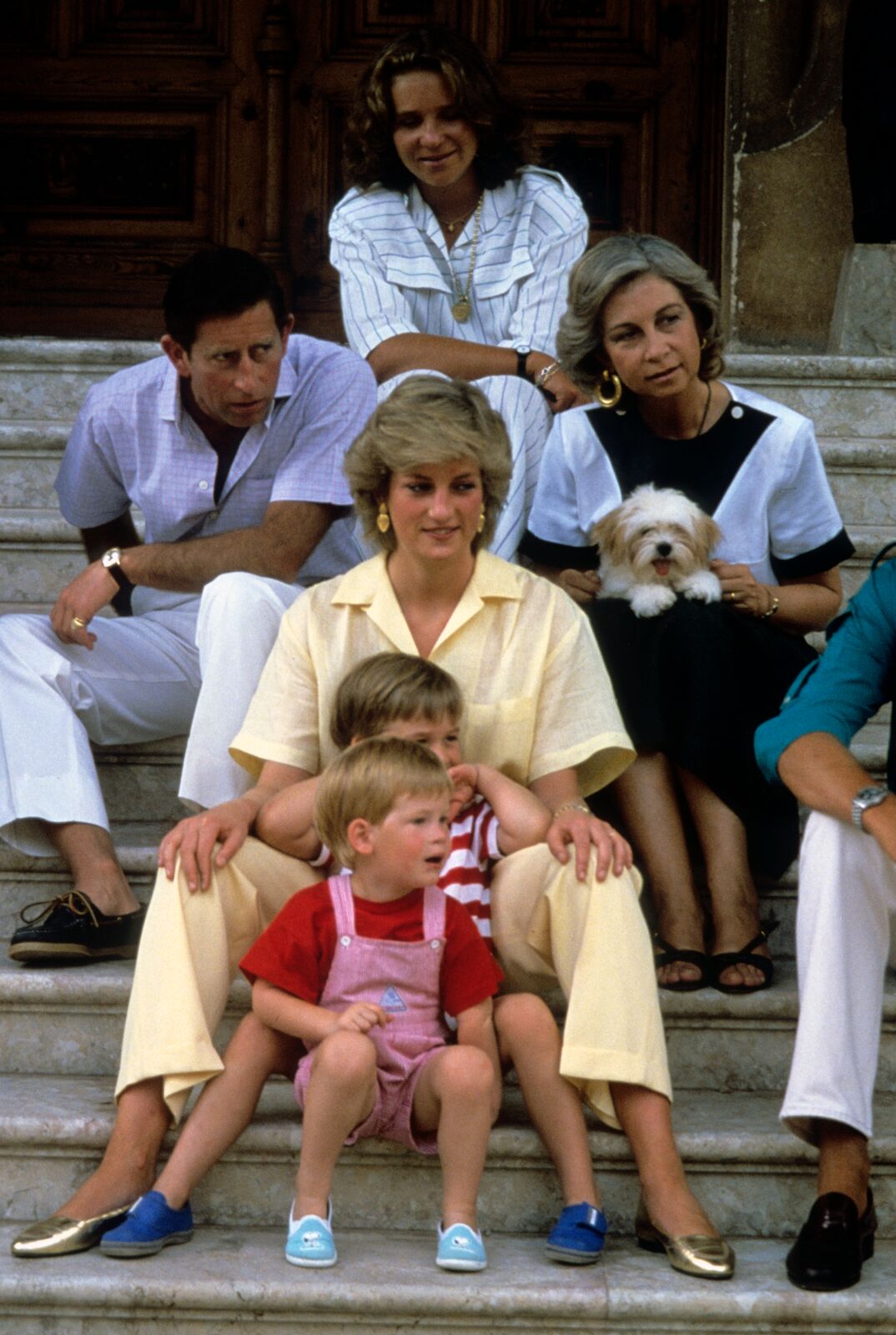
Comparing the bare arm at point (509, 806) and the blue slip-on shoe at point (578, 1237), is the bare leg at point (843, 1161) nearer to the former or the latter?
the blue slip-on shoe at point (578, 1237)

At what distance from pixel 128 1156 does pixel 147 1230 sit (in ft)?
0.34

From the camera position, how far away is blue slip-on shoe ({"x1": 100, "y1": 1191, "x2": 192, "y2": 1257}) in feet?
7.63

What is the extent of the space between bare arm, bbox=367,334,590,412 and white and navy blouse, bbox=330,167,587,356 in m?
0.05

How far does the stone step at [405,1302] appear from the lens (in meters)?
2.26

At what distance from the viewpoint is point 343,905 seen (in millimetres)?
2441

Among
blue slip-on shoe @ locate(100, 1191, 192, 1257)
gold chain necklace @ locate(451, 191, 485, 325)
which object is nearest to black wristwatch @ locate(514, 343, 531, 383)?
gold chain necklace @ locate(451, 191, 485, 325)

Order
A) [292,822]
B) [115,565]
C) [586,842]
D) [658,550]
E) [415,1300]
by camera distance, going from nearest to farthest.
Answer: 1. [415,1300]
2. [586,842]
3. [292,822]
4. [658,550]
5. [115,565]

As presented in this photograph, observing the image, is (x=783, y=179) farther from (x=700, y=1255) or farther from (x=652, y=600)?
(x=700, y=1255)

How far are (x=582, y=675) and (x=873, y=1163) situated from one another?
78 cm

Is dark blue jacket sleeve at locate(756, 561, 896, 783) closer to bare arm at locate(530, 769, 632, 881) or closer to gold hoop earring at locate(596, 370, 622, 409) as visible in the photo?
bare arm at locate(530, 769, 632, 881)

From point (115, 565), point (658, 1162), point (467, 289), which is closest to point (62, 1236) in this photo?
point (658, 1162)

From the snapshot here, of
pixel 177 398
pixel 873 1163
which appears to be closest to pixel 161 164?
pixel 177 398

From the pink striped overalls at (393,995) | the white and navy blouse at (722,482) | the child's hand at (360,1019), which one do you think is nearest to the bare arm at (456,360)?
the white and navy blouse at (722,482)

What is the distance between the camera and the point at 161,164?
5441 mm
